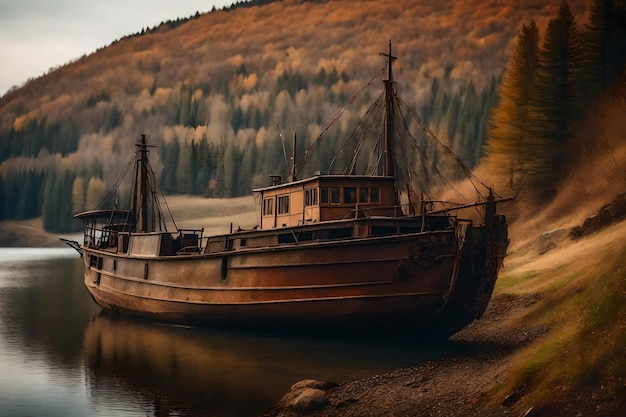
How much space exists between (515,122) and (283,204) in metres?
29.4

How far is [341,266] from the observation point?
30516mm

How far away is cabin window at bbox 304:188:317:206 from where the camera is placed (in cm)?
3422

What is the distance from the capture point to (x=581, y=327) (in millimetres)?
20047

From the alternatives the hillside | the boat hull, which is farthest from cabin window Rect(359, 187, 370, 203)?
the hillside

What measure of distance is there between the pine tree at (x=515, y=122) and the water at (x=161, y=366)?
3202 centimetres

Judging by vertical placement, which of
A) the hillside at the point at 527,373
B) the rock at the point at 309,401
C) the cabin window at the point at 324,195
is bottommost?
the rock at the point at 309,401

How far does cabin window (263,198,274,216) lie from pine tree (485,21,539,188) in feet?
87.8

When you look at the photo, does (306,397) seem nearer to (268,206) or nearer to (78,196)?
(268,206)

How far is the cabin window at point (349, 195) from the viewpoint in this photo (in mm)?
33906

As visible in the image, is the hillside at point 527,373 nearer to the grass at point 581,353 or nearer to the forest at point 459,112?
the grass at point 581,353

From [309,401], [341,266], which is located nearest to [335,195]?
[341,266]

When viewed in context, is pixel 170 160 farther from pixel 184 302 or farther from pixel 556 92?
pixel 184 302

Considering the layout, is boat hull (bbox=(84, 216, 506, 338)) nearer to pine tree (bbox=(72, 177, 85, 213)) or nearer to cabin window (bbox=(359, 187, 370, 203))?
cabin window (bbox=(359, 187, 370, 203))

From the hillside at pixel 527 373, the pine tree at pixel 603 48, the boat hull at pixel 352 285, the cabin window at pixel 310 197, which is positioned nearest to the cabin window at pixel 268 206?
the cabin window at pixel 310 197
